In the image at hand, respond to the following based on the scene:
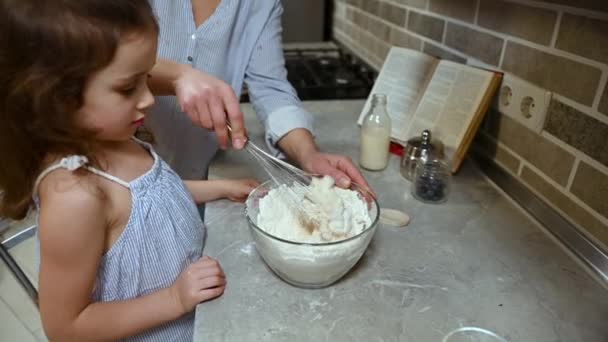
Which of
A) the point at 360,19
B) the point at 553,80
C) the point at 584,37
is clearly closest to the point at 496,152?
the point at 553,80

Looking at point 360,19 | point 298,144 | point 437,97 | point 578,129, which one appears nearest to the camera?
point 578,129

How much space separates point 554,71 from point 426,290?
1.59 feet

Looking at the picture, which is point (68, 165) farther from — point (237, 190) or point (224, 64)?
point (224, 64)

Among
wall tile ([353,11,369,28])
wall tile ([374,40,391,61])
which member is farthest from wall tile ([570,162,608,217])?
wall tile ([353,11,369,28])

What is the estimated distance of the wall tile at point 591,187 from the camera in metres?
0.75

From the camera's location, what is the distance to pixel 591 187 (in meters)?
0.77

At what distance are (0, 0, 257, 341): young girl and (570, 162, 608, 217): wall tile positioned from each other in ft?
2.07

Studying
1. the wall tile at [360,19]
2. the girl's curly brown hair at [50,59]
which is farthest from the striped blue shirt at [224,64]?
the wall tile at [360,19]

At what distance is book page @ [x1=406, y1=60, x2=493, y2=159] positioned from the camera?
1.02 metres

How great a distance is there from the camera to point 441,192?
95cm

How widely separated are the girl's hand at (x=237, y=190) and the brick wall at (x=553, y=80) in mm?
574

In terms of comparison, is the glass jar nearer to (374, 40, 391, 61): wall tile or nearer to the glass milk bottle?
the glass milk bottle

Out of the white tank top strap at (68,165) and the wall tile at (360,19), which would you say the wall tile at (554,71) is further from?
the wall tile at (360,19)

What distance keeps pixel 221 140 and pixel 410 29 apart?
87cm
